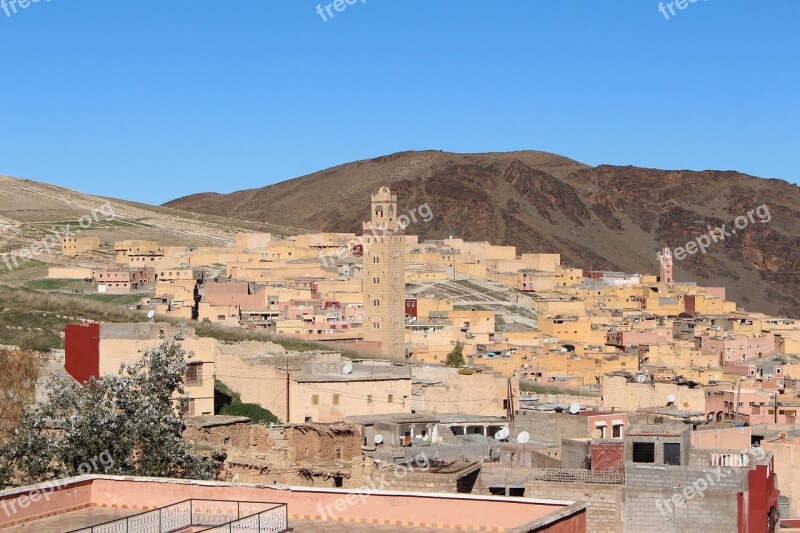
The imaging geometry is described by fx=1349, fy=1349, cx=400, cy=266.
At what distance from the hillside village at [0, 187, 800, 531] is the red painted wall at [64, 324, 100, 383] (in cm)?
4

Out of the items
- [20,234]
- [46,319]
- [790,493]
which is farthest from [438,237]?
[790,493]

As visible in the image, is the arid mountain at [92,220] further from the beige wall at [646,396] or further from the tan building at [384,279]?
the beige wall at [646,396]

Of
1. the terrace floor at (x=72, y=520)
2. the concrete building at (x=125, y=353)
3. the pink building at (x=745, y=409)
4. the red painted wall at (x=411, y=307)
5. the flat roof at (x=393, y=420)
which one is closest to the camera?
the terrace floor at (x=72, y=520)

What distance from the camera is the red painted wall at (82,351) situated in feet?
79.0

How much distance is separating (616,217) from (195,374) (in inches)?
6434

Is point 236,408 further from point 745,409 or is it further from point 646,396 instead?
point 745,409

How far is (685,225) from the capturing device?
174500 mm

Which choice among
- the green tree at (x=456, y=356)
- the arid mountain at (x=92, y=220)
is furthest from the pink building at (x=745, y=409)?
the arid mountain at (x=92, y=220)

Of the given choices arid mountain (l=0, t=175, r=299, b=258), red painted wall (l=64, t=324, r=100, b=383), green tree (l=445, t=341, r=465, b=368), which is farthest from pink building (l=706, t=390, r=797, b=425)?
arid mountain (l=0, t=175, r=299, b=258)

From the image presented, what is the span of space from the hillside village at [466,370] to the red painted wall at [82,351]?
4 centimetres

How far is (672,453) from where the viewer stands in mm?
14141

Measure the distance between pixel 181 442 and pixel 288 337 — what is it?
32.0 m

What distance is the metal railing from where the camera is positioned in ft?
26.8

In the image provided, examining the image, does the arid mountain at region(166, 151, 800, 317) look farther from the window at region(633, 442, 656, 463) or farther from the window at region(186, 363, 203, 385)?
the window at region(633, 442, 656, 463)
